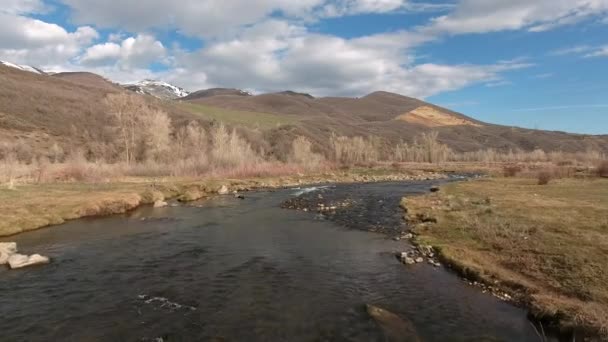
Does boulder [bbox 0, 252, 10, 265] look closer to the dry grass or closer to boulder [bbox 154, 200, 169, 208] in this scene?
boulder [bbox 154, 200, 169, 208]

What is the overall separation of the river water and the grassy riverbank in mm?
1383

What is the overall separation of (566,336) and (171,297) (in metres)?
13.7

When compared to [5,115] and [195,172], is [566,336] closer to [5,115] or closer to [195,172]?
[195,172]

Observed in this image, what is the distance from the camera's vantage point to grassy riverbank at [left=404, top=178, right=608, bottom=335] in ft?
46.5

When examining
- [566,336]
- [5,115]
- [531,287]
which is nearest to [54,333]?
[566,336]

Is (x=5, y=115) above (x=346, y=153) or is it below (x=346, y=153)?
above

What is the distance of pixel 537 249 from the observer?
19.9 m

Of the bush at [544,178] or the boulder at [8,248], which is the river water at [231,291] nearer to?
the boulder at [8,248]

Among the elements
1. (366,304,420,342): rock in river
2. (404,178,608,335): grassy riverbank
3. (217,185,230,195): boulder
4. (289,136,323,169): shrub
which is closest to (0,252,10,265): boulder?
(366,304,420,342): rock in river

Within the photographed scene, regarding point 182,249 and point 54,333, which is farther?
point 182,249

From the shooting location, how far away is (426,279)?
18172 mm

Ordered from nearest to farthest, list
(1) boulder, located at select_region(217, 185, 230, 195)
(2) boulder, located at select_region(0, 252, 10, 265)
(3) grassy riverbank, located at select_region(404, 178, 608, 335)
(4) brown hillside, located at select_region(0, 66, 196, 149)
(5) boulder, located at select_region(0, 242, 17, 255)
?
(3) grassy riverbank, located at select_region(404, 178, 608, 335) < (2) boulder, located at select_region(0, 252, 10, 265) < (5) boulder, located at select_region(0, 242, 17, 255) < (1) boulder, located at select_region(217, 185, 230, 195) < (4) brown hillside, located at select_region(0, 66, 196, 149)

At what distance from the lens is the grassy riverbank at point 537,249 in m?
14.2

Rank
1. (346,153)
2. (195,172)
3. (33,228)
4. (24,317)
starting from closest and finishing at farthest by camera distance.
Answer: (24,317), (33,228), (195,172), (346,153)
